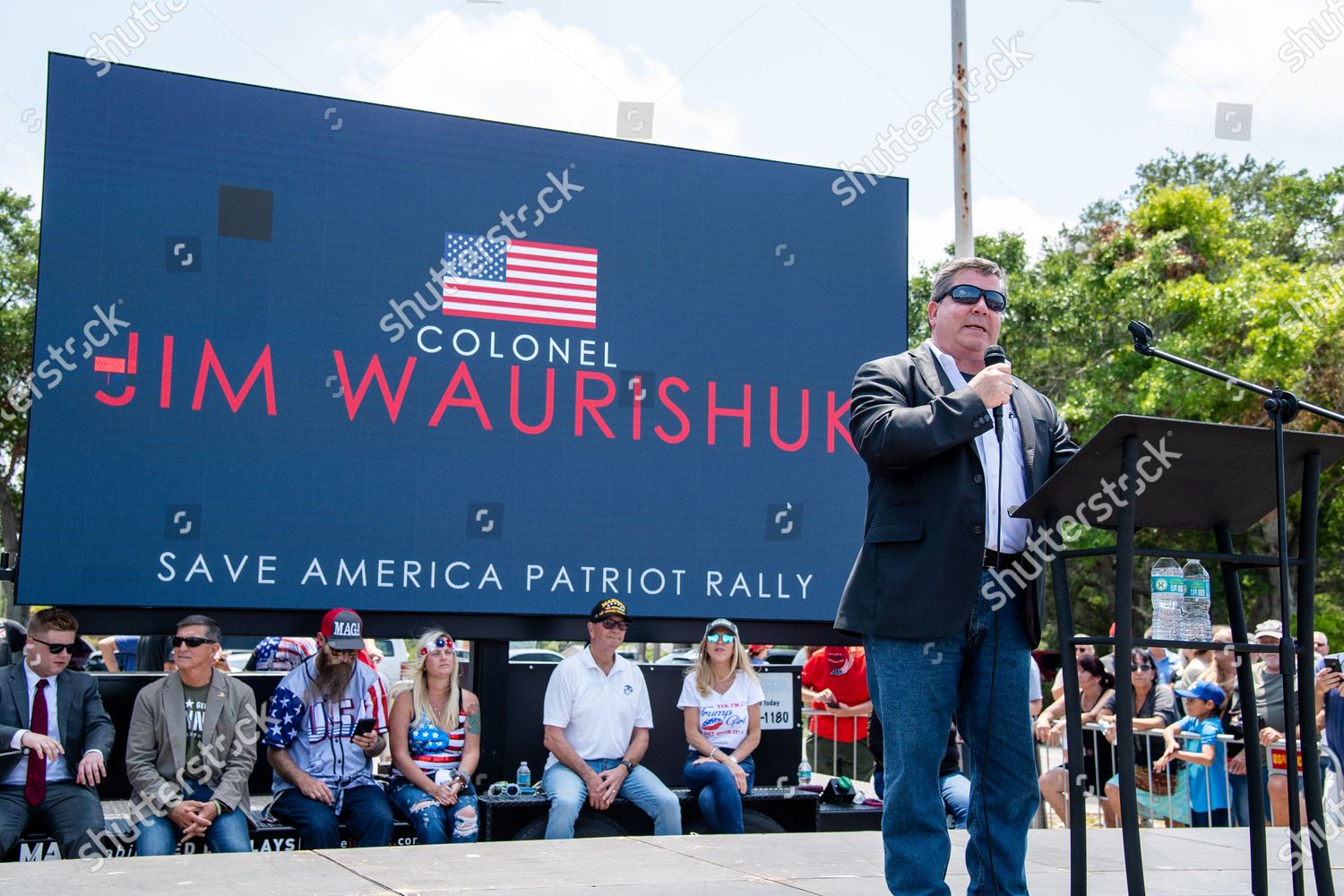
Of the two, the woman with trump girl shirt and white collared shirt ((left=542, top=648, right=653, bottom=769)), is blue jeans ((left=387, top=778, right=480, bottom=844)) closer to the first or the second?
white collared shirt ((left=542, top=648, right=653, bottom=769))

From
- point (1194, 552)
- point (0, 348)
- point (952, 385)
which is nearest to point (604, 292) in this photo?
point (952, 385)

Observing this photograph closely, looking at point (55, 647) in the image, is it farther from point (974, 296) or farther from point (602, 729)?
point (974, 296)

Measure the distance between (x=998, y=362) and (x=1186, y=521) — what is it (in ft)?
2.45

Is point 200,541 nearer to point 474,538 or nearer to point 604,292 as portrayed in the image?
point 474,538

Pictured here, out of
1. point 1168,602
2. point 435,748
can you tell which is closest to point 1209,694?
point 435,748

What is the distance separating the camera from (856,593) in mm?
2771

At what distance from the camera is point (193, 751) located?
5.32 meters

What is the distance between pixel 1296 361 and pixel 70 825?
46.0ft

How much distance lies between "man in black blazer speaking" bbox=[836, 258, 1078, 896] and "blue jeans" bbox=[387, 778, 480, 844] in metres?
3.44

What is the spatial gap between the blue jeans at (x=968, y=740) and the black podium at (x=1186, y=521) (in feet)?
0.38

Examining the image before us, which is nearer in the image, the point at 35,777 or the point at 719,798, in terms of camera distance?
the point at 35,777

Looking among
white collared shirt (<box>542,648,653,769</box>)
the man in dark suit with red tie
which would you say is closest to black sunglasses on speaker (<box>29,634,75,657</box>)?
the man in dark suit with red tie

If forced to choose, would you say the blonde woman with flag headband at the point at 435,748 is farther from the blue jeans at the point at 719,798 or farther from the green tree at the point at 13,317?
the green tree at the point at 13,317

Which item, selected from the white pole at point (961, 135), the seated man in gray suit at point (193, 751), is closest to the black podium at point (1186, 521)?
the seated man in gray suit at point (193, 751)
